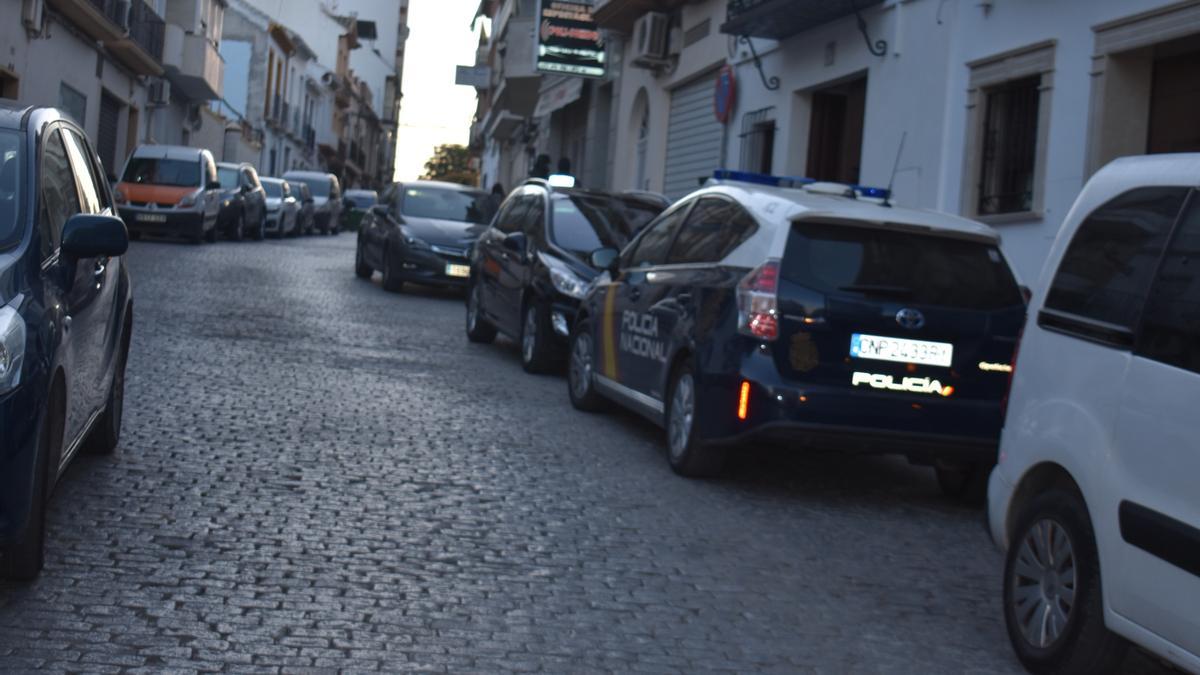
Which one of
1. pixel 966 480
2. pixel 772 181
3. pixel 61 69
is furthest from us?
pixel 61 69

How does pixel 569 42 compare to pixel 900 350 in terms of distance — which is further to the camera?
pixel 569 42

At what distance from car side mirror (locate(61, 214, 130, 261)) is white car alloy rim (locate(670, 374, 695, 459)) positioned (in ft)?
11.3

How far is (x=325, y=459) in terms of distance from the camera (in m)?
8.20

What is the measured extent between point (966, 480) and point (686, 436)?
154cm

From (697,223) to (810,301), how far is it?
166 cm

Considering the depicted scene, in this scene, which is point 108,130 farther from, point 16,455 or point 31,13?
point 16,455

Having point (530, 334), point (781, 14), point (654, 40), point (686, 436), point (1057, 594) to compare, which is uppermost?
point (654, 40)

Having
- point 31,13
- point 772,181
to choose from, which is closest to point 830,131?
point 772,181

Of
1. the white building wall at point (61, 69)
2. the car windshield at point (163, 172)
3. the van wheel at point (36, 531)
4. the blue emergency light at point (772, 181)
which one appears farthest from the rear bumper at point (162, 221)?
the van wheel at point (36, 531)

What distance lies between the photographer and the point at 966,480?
857 centimetres

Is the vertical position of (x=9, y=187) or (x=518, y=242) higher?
(x=518, y=242)

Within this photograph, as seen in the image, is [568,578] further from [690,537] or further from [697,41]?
[697,41]

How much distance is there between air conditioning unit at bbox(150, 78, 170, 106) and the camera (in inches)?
1709

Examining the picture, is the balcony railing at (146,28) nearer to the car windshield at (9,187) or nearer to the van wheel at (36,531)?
the car windshield at (9,187)
